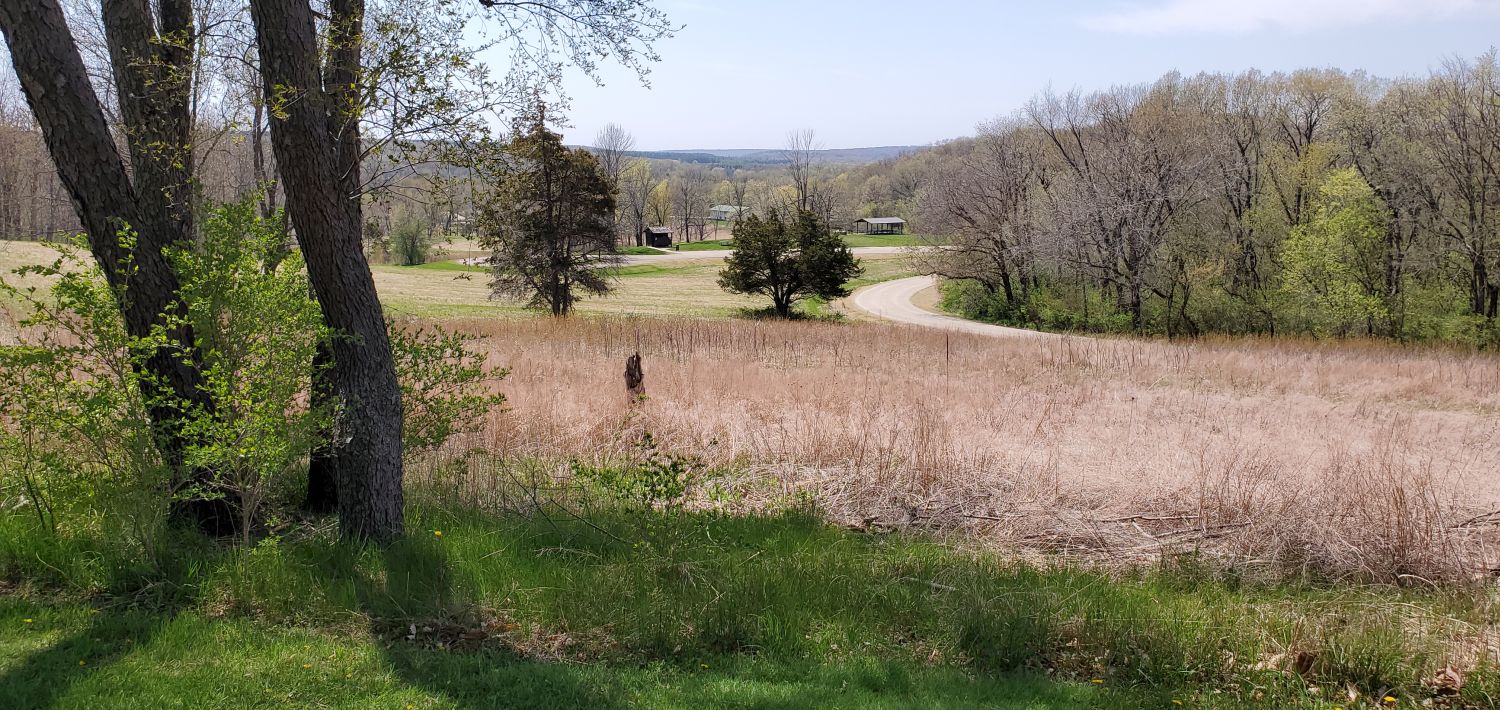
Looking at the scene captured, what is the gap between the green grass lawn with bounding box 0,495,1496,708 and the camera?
12.9 feet

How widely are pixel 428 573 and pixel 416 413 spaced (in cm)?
243

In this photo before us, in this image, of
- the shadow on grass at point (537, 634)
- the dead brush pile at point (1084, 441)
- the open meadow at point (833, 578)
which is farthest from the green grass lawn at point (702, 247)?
Answer: the shadow on grass at point (537, 634)

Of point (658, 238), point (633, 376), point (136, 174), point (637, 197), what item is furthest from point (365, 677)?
point (637, 197)

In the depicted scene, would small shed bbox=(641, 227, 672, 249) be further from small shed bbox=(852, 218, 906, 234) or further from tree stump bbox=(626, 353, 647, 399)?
tree stump bbox=(626, 353, 647, 399)

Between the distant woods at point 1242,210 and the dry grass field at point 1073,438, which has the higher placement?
the distant woods at point 1242,210

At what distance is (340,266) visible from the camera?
558 cm

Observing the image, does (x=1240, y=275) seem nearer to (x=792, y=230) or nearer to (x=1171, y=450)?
(x=792, y=230)

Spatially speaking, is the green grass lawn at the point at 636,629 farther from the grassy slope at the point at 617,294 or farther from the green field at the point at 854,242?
the green field at the point at 854,242

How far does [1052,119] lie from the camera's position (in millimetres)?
46031

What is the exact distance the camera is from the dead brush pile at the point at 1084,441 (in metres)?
7.27

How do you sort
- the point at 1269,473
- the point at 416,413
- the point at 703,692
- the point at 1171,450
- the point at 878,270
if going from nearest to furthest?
the point at 703,692
the point at 416,413
the point at 1269,473
the point at 1171,450
the point at 878,270

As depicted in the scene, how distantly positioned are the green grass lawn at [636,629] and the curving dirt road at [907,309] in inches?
1222

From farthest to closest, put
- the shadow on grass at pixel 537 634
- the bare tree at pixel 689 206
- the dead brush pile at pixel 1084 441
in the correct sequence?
the bare tree at pixel 689 206, the dead brush pile at pixel 1084 441, the shadow on grass at pixel 537 634

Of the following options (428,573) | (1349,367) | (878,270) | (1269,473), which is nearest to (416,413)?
(428,573)
